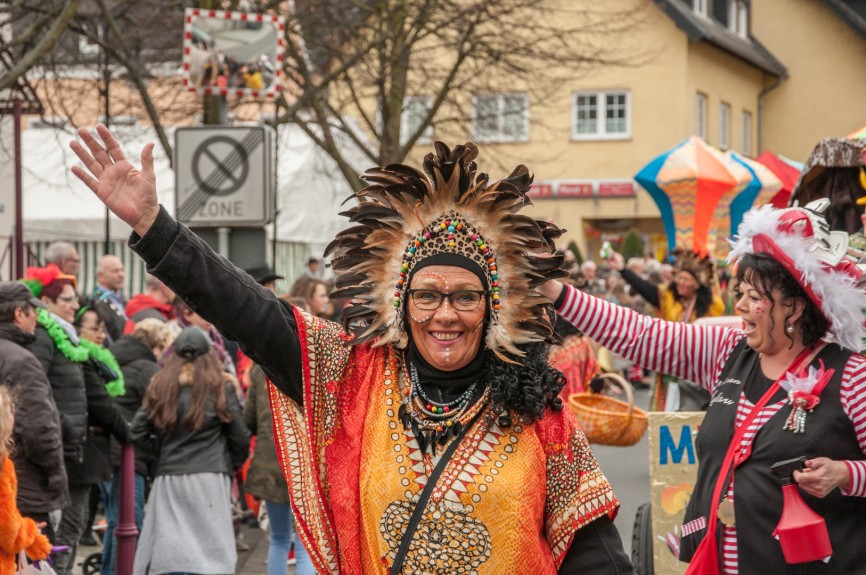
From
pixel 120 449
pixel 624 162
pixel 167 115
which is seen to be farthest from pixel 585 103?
pixel 120 449

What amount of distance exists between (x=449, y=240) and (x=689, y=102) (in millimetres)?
29887

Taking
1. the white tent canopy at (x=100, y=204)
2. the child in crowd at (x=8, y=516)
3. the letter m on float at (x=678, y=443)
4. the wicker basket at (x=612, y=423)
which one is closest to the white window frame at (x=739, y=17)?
the white tent canopy at (x=100, y=204)

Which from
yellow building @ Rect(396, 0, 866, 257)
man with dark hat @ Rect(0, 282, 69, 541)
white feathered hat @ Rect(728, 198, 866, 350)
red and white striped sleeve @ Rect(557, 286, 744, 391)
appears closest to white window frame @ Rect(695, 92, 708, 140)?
yellow building @ Rect(396, 0, 866, 257)

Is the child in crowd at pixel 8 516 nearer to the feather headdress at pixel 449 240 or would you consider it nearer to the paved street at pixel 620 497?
the feather headdress at pixel 449 240

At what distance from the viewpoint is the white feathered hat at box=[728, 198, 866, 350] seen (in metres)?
3.96

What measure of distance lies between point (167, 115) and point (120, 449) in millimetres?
10580

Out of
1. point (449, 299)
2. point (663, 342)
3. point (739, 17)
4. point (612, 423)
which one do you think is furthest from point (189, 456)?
point (739, 17)

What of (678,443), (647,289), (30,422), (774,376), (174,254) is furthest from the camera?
(647,289)

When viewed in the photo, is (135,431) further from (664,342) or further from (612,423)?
(664,342)

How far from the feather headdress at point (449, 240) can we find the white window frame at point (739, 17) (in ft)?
115

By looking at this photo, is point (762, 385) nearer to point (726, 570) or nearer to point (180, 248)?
point (726, 570)

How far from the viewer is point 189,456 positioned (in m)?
7.48

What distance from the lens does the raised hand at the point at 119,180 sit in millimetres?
3072

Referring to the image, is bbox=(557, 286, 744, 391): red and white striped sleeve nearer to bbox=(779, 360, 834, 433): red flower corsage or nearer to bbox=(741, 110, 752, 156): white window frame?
bbox=(779, 360, 834, 433): red flower corsage
